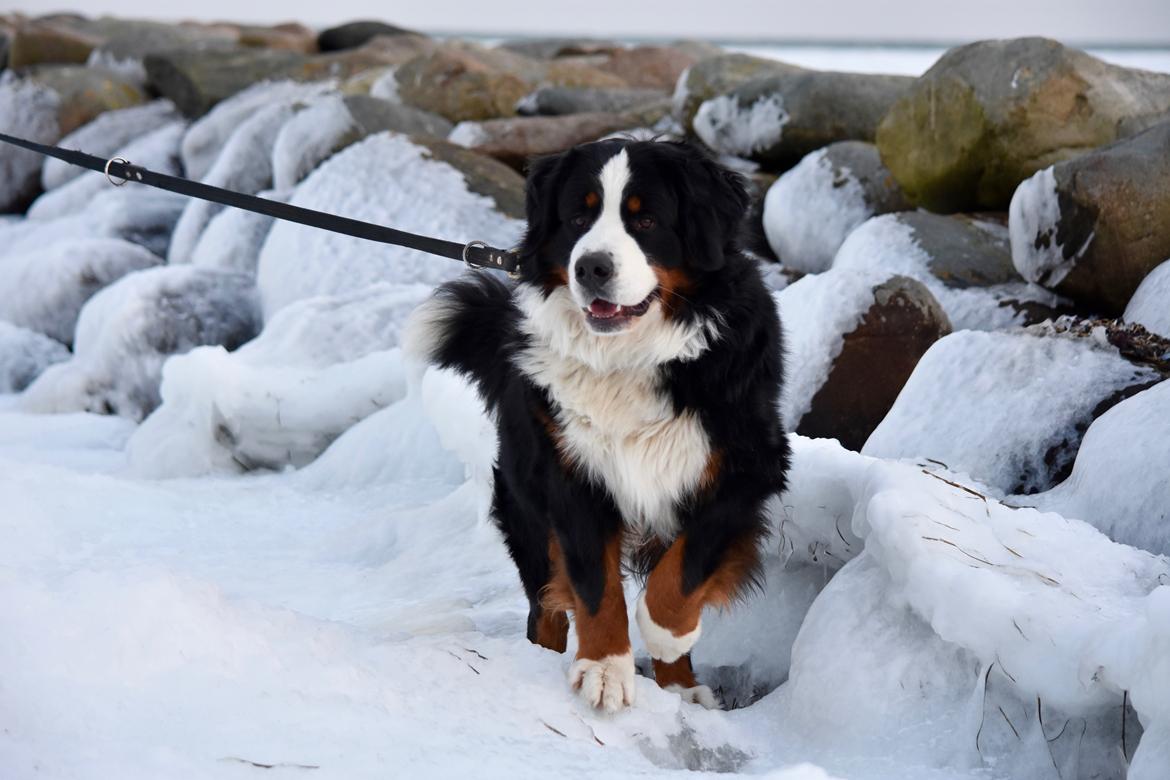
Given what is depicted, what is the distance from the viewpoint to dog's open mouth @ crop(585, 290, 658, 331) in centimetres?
260

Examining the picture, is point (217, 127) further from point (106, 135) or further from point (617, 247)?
point (617, 247)

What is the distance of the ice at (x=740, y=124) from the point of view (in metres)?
7.05

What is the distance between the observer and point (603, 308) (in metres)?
2.61

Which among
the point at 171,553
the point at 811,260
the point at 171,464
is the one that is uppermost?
the point at 811,260

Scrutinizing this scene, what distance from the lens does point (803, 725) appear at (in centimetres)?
249

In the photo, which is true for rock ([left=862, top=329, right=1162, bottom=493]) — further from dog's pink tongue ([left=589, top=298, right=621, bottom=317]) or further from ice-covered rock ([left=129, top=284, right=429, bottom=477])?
ice-covered rock ([left=129, top=284, right=429, bottom=477])

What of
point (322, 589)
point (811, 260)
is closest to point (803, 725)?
point (322, 589)

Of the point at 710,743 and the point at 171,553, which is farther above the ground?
the point at 710,743

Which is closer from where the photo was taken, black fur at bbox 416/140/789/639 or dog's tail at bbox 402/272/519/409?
black fur at bbox 416/140/789/639

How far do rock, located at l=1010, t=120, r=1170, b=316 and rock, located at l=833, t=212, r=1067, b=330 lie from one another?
0.54 feet

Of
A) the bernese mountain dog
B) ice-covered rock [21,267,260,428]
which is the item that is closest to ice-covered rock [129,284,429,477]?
ice-covered rock [21,267,260,428]

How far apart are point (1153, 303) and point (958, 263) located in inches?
42.3

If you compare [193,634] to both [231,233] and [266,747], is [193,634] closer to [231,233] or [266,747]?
[266,747]

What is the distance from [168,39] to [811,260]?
1587cm
